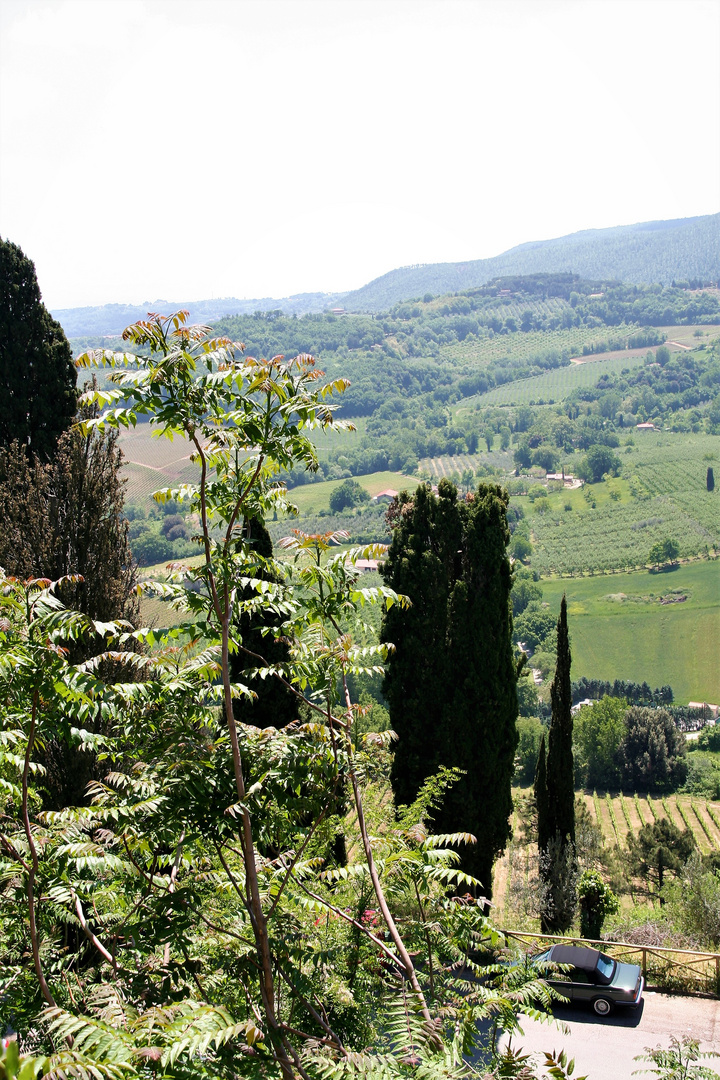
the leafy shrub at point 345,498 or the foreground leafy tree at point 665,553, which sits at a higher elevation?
the leafy shrub at point 345,498

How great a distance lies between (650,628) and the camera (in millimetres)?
82875

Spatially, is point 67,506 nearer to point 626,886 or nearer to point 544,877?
point 544,877

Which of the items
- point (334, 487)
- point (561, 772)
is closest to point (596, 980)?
point (561, 772)

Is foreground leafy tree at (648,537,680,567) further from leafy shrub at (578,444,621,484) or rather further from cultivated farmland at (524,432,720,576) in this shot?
leafy shrub at (578,444,621,484)

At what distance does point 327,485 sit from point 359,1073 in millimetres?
126850

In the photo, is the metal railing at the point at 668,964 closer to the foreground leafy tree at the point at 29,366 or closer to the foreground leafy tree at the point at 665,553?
the foreground leafy tree at the point at 29,366

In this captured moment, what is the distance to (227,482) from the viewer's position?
3908 mm

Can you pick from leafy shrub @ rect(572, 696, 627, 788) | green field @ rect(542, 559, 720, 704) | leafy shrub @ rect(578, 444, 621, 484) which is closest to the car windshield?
leafy shrub @ rect(572, 696, 627, 788)

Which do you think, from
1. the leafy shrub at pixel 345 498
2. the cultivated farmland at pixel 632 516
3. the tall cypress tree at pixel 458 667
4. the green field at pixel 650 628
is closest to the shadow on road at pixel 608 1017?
the tall cypress tree at pixel 458 667

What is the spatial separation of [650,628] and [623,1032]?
7822cm

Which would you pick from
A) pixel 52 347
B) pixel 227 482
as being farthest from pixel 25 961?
pixel 52 347

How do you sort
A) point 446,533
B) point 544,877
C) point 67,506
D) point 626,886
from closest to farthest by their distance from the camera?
point 67,506 < point 446,533 < point 544,877 < point 626,886

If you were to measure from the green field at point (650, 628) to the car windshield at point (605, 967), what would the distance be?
65052mm

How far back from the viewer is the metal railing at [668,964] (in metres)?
10.8
